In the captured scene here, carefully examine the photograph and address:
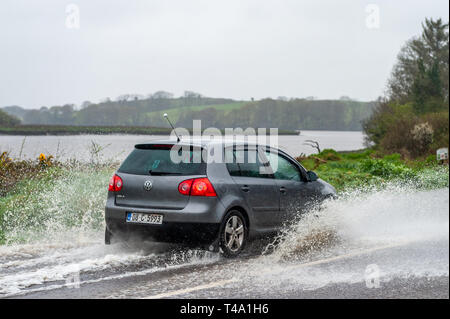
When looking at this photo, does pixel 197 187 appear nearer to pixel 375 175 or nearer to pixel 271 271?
pixel 271 271

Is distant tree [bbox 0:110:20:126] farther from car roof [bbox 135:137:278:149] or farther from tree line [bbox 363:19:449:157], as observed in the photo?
car roof [bbox 135:137:278:149]

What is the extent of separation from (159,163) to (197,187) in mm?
686

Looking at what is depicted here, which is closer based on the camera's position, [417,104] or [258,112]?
[417,104]

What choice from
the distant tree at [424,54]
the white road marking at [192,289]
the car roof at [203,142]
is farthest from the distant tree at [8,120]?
the distant tree at [424,54]

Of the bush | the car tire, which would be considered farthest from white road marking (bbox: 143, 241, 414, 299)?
the bush

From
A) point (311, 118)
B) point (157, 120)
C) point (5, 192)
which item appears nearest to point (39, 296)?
point (5, 192)

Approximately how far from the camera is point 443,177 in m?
20.8

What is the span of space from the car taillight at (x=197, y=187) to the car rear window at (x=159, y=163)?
0.12 metres

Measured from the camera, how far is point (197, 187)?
25.3 ft

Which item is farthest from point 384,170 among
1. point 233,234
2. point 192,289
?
point 192,289

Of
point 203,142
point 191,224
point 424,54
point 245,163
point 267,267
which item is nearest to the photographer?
point 267,267

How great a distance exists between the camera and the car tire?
783 cm

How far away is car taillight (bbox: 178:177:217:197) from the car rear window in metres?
0.12

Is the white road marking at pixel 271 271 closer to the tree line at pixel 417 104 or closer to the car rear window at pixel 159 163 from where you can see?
the car rear window at pixel 159 163
